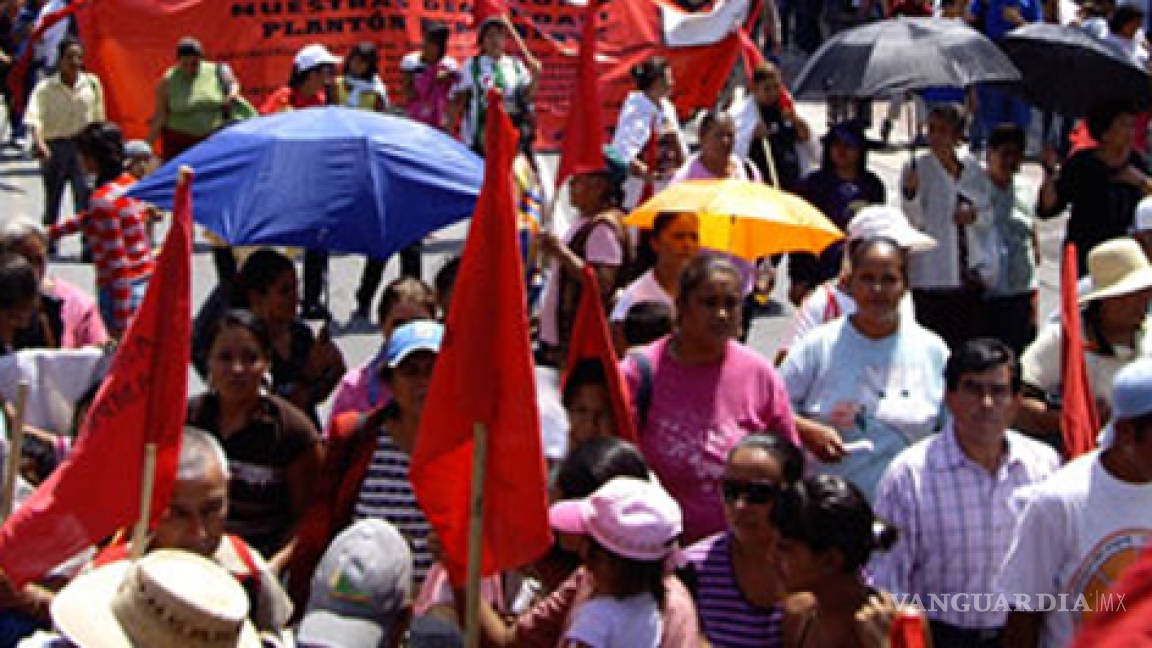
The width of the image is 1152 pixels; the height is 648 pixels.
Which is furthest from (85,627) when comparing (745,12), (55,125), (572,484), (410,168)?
(55,125)

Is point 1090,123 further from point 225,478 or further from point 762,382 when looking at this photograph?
point 225,478

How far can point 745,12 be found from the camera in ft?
42.9

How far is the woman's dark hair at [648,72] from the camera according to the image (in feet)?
41.3

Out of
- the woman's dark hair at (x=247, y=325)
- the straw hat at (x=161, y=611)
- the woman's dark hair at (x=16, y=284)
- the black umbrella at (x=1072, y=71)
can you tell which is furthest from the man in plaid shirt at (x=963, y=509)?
the black umbrella at (x=1072, y=71)

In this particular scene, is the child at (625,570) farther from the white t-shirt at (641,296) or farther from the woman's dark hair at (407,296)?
the white t-shirt at (641,296)

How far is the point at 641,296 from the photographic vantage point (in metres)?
8.00

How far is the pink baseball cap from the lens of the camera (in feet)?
14.6

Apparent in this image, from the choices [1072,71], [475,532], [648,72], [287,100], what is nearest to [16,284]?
[475,532]

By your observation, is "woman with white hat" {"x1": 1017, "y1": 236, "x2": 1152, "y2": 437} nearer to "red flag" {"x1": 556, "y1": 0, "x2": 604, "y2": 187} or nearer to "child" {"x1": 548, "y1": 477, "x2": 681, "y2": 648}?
"child" {"x1": 548, "y1": 477, "x2": 681, "y2": 648}

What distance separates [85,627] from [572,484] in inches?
68.2

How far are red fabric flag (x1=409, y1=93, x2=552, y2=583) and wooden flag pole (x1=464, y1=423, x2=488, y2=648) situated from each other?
60 millimetres

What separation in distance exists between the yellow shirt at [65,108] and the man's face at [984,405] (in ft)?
38.8

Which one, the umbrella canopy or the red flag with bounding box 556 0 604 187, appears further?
the umbrella canopy

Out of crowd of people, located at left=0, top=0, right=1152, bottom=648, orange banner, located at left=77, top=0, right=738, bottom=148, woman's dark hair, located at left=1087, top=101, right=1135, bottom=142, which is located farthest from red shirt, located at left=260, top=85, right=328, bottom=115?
woman's dark hair, located at left=1087, top=101, right=1135, bottom=142
